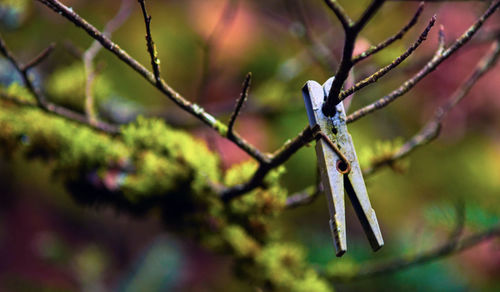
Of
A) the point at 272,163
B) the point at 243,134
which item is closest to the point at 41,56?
the point at 272,163

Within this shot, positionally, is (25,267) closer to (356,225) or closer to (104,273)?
(104,273)

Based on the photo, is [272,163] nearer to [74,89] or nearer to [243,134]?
[74,89]

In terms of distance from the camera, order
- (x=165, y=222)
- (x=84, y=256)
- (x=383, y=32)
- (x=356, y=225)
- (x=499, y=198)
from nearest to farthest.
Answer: (x=165, y=222), (x=84, y=256), (x=499, y=198), (x=383, y=32), (x=356, y=225)

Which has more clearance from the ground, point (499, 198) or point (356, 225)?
point (356, 225)

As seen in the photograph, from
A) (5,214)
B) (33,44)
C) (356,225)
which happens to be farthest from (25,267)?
(356,225)

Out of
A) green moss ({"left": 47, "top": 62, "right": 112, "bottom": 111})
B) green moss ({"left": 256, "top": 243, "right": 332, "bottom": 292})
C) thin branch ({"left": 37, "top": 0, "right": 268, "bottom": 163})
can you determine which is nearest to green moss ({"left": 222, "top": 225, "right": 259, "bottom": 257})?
green moss ({"left": 256, "top": 243, "right": 332, "bottom": 292})

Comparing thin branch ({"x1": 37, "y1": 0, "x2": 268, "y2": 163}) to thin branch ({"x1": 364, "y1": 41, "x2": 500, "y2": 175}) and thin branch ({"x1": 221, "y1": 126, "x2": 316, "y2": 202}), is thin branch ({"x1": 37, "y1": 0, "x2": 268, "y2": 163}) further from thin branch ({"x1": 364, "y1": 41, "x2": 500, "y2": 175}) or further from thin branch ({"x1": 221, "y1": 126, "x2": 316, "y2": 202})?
thin branch ({"x1": 364, "y1": 41, "x2": 500, "y2": 175})
